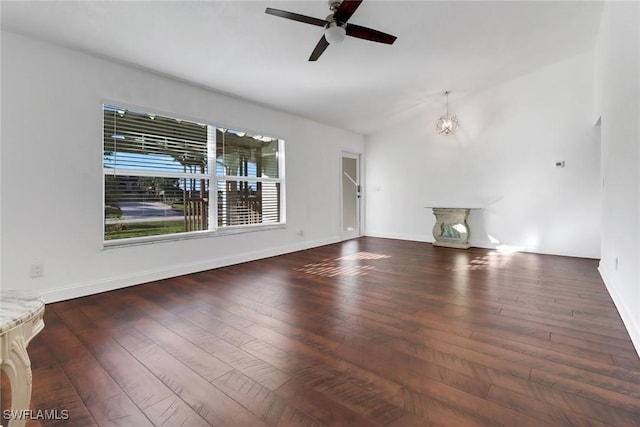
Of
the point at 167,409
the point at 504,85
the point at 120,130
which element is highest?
the point at 504,85

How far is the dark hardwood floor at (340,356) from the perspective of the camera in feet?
4.78

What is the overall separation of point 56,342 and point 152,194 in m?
1.95

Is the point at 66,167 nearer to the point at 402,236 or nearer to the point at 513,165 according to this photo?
the point at 402,236

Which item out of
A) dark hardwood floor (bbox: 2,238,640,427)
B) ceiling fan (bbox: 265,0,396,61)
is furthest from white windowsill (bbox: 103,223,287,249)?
ceiling fan (bbox: 265,0,396,61)

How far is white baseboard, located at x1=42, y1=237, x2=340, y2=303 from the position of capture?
3.03 meters

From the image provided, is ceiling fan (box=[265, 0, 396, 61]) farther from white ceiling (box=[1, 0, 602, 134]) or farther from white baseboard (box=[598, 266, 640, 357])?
white baseboard (box=[598, 266, 640, 357])

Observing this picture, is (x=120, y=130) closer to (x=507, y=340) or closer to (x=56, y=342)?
(x=56, y=342)

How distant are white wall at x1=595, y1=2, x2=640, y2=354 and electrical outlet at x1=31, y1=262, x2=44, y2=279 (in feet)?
15.7

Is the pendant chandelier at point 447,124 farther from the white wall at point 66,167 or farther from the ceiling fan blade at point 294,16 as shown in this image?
the white wall at point 66,167

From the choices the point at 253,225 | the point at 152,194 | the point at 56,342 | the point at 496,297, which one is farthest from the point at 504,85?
the point at 56,342

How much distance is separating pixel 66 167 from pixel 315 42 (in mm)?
2857

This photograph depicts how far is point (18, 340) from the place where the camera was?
3.06 ft

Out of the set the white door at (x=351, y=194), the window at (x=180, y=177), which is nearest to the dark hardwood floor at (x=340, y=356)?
the window at (x=180, y=177)

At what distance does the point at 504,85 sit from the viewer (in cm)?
561
